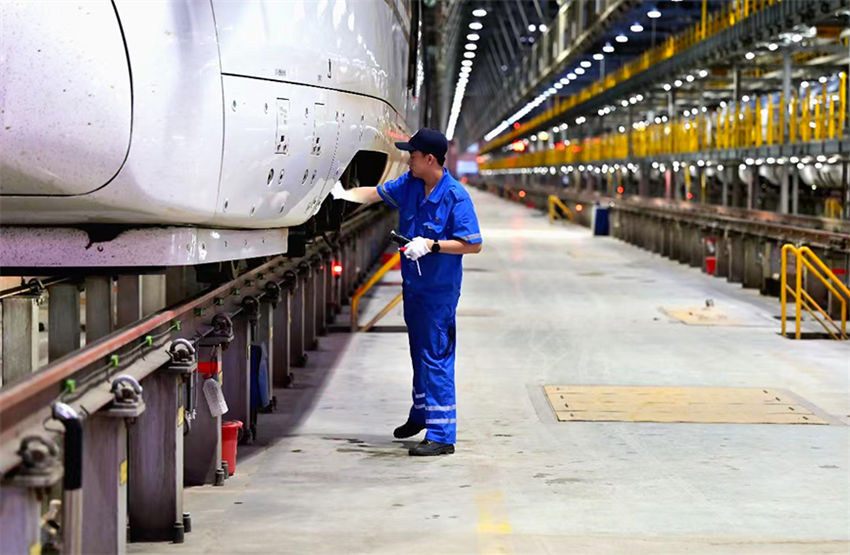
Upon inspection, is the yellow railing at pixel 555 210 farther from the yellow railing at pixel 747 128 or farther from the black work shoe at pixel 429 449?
the black work shoe at pixel 429 449

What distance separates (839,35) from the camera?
78.1ft

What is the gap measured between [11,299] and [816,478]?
4.48m

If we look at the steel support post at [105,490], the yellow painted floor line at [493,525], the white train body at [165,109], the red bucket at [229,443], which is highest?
the white train body at [165,109]

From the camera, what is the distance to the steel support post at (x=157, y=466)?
5727 mm

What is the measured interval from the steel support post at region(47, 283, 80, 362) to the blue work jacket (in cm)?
188

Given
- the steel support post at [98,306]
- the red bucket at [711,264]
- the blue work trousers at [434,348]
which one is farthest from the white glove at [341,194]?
the red bucket at [711,264]

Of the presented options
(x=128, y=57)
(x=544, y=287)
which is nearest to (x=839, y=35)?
(x=544, y=287)

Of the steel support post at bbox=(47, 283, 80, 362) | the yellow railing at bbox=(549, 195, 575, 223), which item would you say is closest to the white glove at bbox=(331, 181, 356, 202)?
the steel support post at bbox=(47, 283, 80, 362)

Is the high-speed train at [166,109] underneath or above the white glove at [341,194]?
above

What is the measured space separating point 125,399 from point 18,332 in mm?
3254

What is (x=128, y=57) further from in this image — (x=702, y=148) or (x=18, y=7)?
(x=702, y=148)

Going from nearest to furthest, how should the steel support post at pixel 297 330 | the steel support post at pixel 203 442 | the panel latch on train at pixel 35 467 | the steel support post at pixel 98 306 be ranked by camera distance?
1. the panel latch on train at pixel 35 467
2. the steel support post at pixel 203 442
3. the steel support post at pixel 98 306
4. the steel support post at pixel 297 330

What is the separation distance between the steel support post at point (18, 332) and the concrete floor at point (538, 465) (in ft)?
4.46

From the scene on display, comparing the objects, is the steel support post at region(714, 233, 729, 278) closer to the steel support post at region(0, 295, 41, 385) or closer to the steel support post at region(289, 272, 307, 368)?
the steel support post at region(289, 272, 307, 368)
